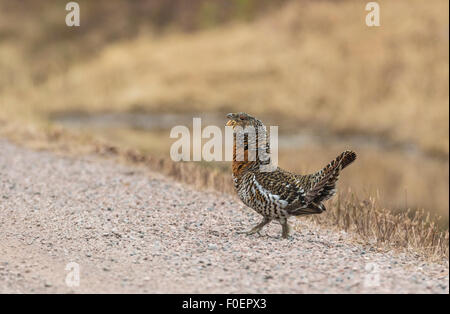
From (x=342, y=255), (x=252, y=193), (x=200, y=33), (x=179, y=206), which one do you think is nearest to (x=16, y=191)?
(x=179, y=206)

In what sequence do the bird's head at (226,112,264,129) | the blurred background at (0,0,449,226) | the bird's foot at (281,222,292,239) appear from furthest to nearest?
the blurred background at (0,0,449,226) < the bird's foot at (281,222,292,239) < the bird's head at (226,112,264,129)

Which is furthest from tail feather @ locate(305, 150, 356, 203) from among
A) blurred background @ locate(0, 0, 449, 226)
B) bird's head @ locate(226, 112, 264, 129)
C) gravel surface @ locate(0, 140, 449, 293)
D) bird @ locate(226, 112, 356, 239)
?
blurred background @ locate(0, 0, 449, 226)

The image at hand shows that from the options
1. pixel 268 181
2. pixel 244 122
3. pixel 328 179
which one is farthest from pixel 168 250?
Result: pixel 328 179

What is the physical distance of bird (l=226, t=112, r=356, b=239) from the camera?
8203 mm

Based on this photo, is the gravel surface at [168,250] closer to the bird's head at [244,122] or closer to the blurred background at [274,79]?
the bird's head at [244,122]

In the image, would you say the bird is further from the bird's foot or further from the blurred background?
the blurred background

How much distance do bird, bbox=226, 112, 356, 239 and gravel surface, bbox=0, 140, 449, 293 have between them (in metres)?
0.50

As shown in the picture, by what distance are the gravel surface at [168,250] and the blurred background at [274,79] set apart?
332 inches

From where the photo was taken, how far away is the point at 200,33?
3275 centimetres

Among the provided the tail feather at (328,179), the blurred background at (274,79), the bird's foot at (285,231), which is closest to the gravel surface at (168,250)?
the bird's foot at (285,231)

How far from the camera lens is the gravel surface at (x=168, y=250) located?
23.6 feet

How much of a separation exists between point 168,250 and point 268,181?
136 centimetres

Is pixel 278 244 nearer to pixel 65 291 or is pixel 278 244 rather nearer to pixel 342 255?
pixel 342 255

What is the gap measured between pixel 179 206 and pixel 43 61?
25.5 metres
